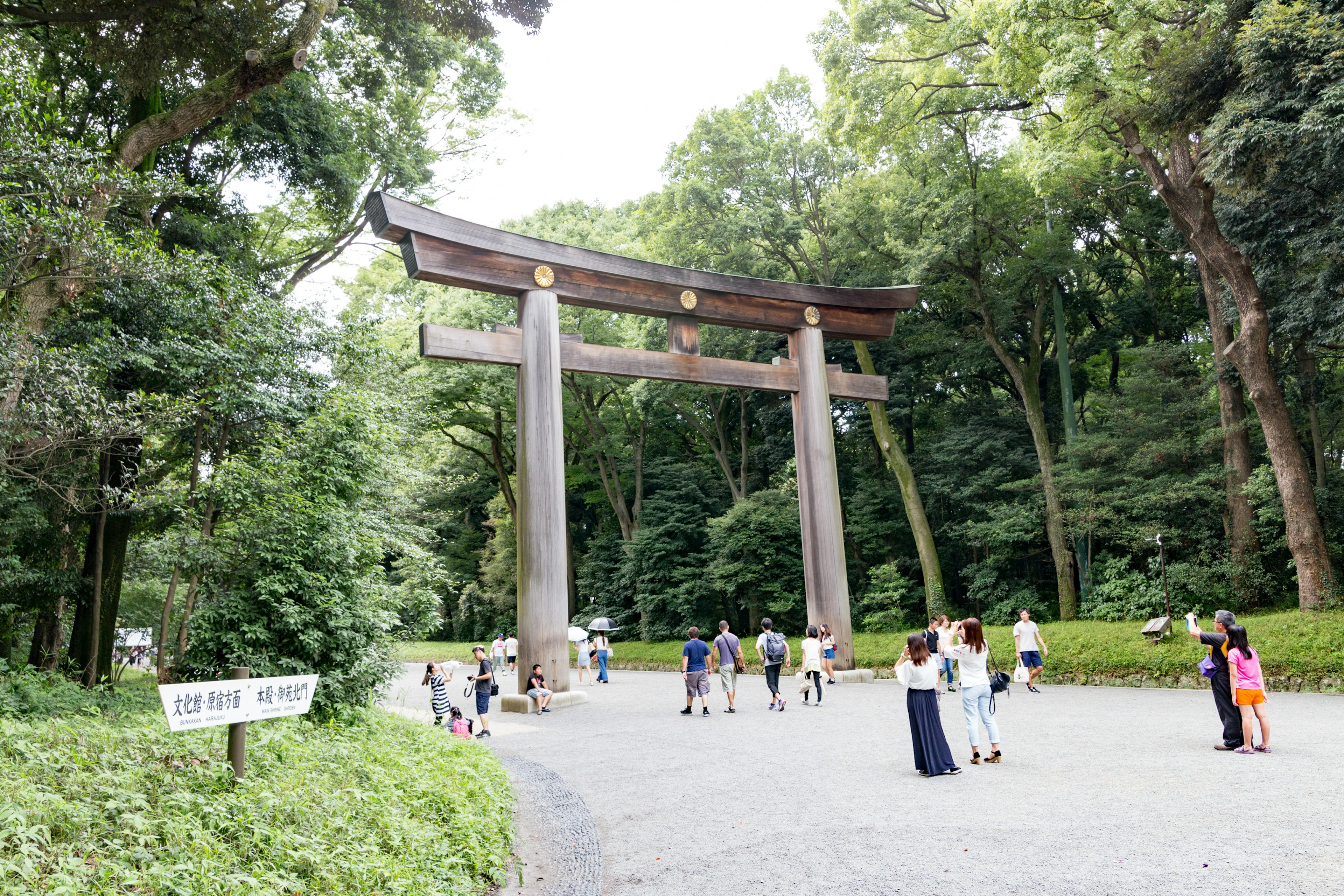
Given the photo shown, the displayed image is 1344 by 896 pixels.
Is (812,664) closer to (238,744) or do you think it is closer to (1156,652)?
(1156,652)

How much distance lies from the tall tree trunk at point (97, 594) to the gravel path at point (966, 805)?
779 centimetres

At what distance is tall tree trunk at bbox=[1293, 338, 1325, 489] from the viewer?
1766 cm

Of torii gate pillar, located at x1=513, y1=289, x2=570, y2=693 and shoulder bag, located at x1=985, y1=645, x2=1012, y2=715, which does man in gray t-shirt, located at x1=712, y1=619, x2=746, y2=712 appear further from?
shoulder bag, located at x1=985, y1=645, x2=1012, y2=715

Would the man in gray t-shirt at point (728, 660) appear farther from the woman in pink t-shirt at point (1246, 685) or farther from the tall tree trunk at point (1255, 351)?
the tall tree trunk at point (1255, 351)

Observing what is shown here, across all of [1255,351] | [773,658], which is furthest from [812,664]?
[1255,351]

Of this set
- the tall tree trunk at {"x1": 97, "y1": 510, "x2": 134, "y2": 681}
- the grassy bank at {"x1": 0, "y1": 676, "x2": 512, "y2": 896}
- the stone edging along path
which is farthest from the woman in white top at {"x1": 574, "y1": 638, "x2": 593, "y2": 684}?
the grassy bank at {"x1": 0, "y1": 676, "x2": 512, "y2": 896}

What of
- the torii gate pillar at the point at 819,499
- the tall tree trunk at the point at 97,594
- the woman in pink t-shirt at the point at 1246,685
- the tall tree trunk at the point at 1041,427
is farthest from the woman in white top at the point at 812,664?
the tall tree trunk at the point at 1041,427

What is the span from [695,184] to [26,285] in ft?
58.2

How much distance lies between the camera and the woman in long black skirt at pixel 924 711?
6.90 m

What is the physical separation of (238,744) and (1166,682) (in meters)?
13.5

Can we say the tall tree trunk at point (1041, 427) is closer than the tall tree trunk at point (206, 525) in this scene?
No

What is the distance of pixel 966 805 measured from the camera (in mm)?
5820

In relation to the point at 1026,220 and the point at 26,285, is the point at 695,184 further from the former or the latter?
the point at 26,285

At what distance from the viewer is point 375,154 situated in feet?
55.4
